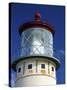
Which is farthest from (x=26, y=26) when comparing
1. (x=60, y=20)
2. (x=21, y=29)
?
(x=60, y=20)

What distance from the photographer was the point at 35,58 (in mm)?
3889

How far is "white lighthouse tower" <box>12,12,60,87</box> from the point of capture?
3.88m

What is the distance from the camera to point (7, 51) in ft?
12.7

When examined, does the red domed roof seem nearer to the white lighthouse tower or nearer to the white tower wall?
the white lighthouse tower

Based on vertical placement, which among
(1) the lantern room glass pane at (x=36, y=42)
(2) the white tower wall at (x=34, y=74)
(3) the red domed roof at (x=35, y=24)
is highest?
(3) the red domed roof at (x=35, y=24)

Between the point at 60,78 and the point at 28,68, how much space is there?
287 mm

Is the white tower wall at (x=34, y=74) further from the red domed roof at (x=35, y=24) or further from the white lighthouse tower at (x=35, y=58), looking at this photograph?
the red domed roof at (x=35, y=24)

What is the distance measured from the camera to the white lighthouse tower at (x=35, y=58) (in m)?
3.88

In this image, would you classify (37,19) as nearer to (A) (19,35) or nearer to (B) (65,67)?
(A) (19,35)

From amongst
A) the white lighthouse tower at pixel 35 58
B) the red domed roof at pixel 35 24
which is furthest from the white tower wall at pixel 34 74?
the red domed roof at pixel 35 24

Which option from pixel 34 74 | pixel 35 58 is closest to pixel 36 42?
pixel 35 58

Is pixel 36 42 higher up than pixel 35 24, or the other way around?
pixel 35 24

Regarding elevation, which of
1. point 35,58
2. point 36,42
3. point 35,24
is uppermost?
point 35,24

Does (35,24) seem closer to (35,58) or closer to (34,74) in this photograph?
(35,58)
